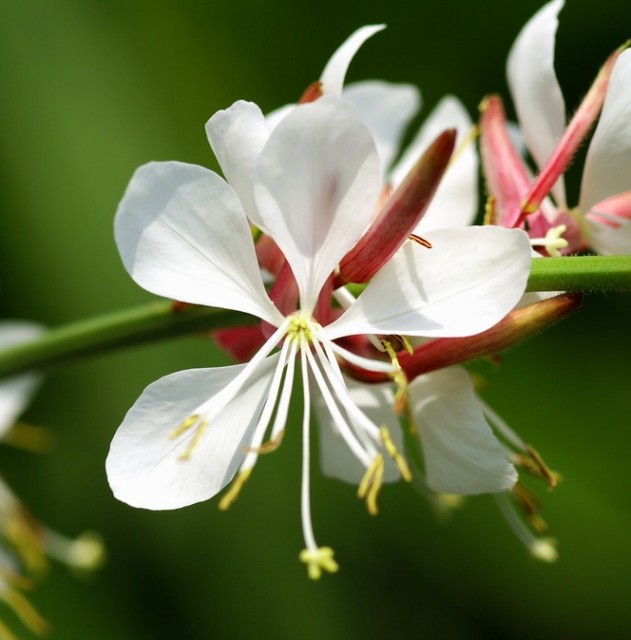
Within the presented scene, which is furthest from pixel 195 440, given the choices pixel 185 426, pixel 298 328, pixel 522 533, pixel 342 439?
pixel 522 533

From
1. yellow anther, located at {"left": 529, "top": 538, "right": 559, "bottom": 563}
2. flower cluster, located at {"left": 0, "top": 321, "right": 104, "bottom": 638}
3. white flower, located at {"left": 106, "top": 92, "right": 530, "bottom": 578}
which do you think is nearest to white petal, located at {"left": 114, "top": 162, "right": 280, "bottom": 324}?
white flower, located at {"left": 106, "top": 92, "right": 530, "bottom": 578}

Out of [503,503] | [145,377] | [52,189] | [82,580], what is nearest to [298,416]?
[145,377]

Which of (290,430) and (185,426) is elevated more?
(185,426)

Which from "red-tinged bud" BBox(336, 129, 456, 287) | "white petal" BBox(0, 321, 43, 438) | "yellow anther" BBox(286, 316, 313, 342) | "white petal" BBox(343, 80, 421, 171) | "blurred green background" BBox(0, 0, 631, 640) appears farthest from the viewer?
"blurred green background" BBox(0, 0, 631, 640)

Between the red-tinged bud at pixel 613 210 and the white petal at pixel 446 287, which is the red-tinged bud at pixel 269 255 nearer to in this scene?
the white petal at pixel 446 287

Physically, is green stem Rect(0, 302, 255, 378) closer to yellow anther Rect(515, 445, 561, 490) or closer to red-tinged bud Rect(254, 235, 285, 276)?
red-tinged bud Rect(254, 235, 285, 276)

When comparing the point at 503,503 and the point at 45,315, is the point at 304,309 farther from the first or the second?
the point at 45,315

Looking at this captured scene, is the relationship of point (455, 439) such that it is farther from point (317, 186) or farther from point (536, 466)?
point (317, 186)

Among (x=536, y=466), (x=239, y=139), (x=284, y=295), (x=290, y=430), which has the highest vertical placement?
(x=239, y=139)
